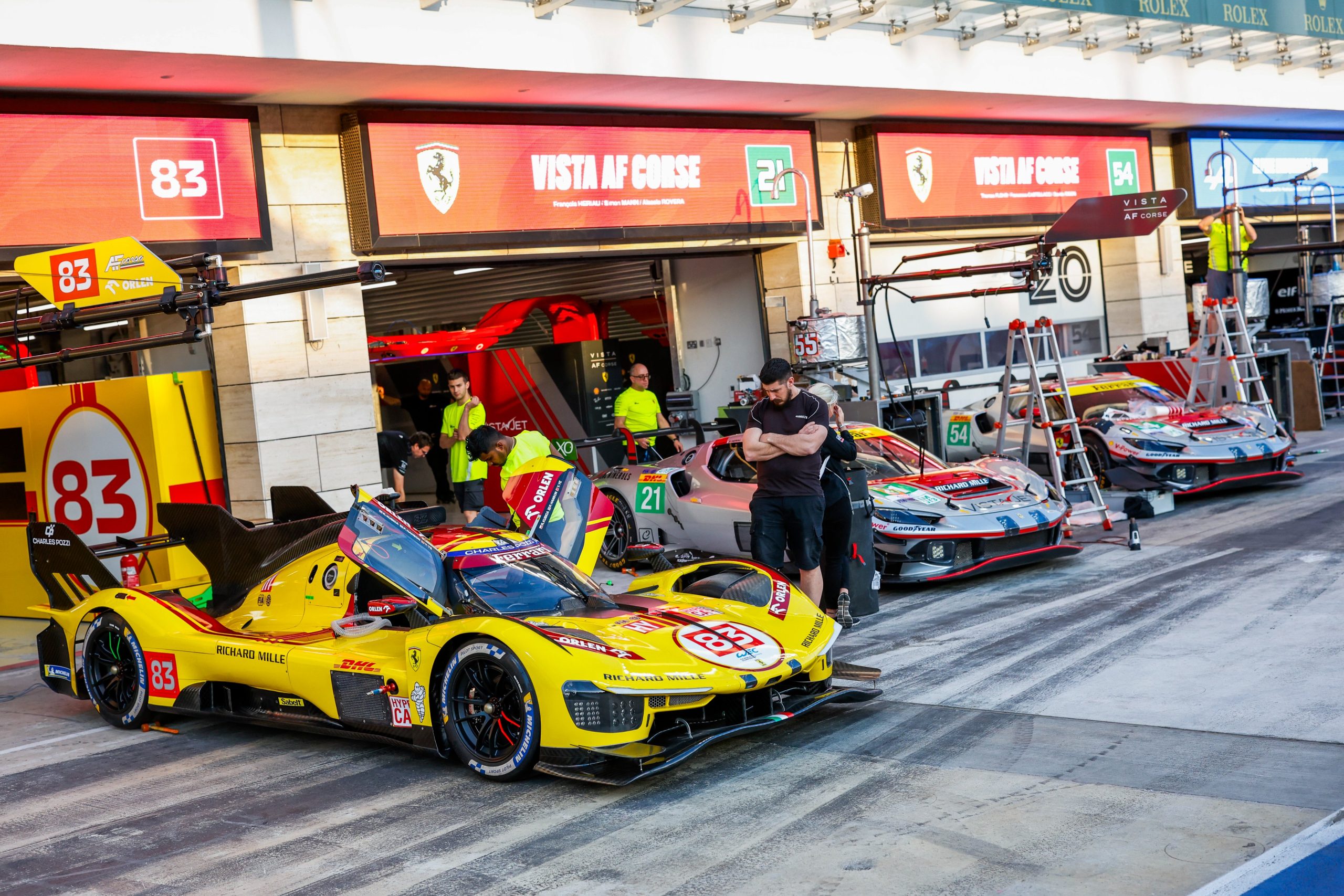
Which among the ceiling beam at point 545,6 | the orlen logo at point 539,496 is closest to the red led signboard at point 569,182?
the ceiling beam at point 545,6

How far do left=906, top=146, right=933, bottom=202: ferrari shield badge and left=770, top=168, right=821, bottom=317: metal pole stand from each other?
1.89 metres

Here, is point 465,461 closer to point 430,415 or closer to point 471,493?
point 471,493

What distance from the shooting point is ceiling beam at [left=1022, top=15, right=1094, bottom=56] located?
1638 cm

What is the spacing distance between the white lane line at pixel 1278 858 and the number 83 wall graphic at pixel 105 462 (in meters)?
9.04

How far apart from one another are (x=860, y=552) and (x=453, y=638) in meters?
3.81

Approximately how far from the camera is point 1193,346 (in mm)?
15086

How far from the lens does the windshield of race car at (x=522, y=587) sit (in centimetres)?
643

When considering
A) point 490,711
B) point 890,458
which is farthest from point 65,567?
point 890,458

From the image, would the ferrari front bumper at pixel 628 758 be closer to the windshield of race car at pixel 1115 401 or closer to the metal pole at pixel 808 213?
the windshield of race car at pixel 1115 401

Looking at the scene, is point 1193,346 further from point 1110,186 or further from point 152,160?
point 152,160

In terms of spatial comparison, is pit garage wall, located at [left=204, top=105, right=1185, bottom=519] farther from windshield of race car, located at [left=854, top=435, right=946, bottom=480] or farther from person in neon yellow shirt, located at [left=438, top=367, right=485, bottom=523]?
windshield of race car, located at [left=854, top=435, right=946, bottom=480]

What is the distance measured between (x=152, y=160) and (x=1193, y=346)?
11.1 metres

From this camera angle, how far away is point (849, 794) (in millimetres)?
5203

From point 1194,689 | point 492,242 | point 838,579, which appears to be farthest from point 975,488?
point 492,242
